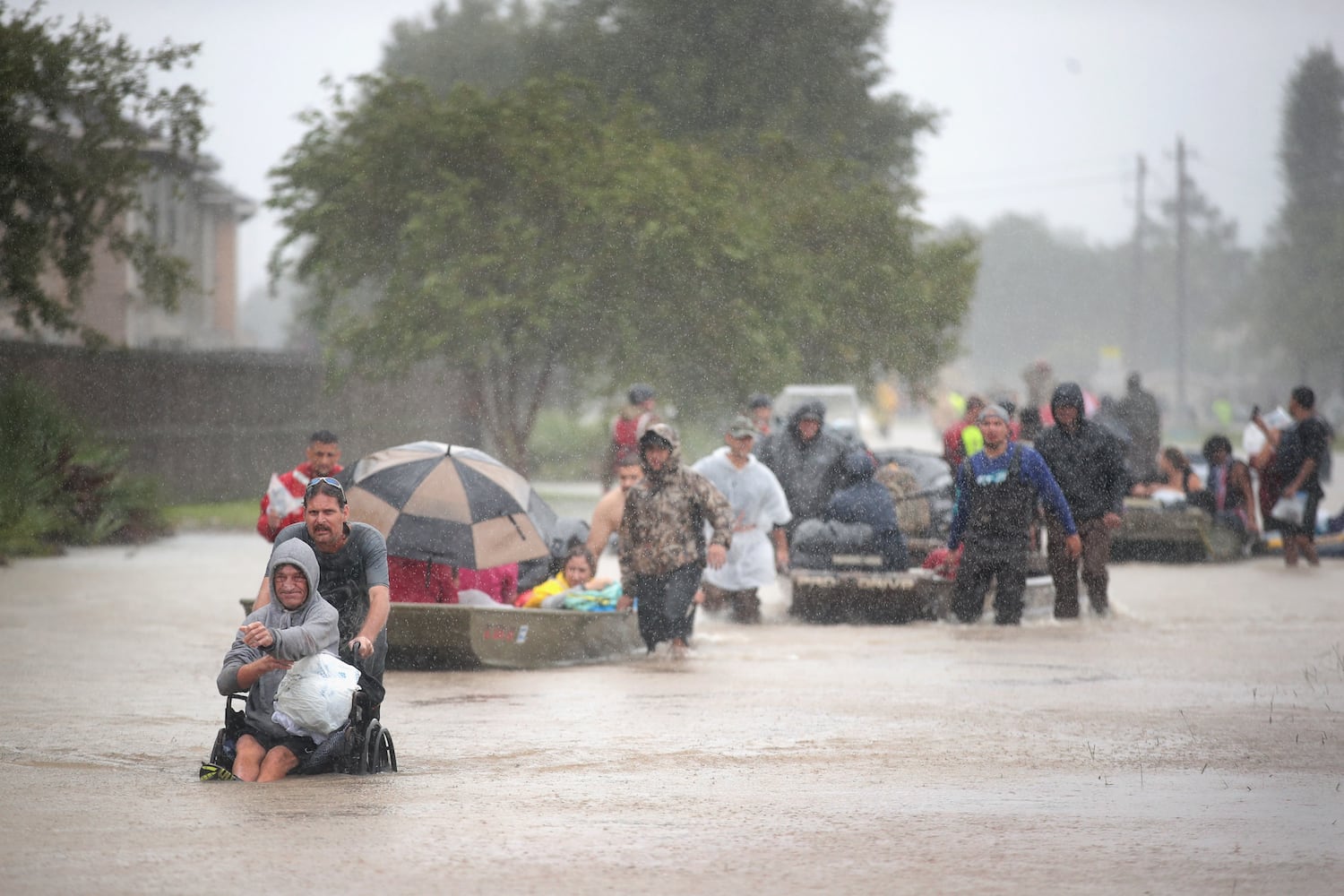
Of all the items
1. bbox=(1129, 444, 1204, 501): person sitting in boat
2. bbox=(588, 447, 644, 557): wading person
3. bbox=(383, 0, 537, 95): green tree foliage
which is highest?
bbox=(383, 0, 537, 95): green tree foliage

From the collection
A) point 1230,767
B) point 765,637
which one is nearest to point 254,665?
point 1230,767

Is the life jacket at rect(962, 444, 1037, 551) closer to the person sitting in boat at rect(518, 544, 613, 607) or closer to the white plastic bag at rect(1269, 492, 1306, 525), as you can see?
the person sitting in boat at rect(518, 544, 613, 607)

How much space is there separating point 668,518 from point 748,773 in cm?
547

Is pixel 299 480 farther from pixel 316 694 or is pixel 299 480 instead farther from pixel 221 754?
pixel 316 694

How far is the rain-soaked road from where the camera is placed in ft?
22.5

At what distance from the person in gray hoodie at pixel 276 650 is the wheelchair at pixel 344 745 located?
0.15 ft

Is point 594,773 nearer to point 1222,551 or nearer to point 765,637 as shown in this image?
point 765,637

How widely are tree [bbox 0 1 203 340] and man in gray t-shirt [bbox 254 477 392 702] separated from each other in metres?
16.7

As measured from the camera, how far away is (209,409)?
3556cm

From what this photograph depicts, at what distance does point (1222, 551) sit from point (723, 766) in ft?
51.3

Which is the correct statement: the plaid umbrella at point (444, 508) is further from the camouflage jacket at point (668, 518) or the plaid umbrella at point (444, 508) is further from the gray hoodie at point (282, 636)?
the gray hoodie at point (282, 636)

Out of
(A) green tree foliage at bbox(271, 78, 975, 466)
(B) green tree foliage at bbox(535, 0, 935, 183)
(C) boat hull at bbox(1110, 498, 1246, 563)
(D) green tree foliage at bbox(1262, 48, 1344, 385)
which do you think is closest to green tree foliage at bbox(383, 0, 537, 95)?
(B) green tree foliage at bbox(535, 0, 935, 183)

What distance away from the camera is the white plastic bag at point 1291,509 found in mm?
22219

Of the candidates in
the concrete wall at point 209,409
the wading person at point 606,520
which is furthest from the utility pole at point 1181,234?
the wading person at point 606,520
